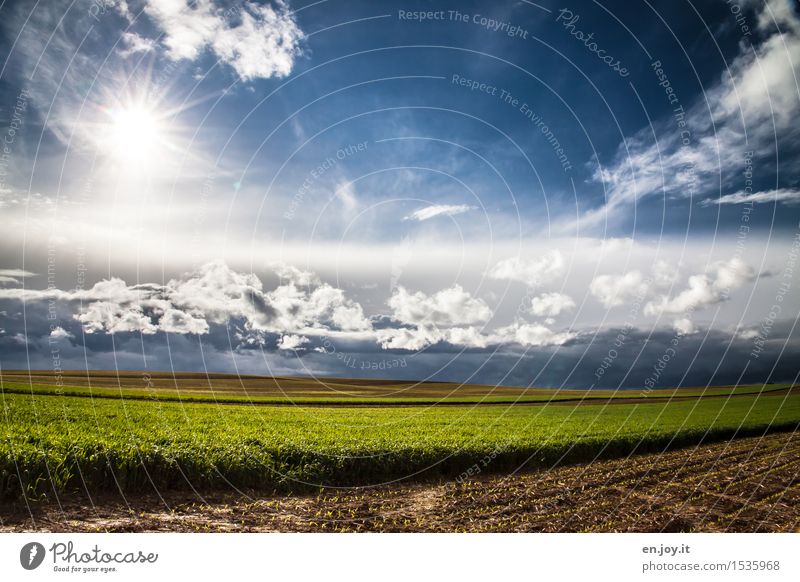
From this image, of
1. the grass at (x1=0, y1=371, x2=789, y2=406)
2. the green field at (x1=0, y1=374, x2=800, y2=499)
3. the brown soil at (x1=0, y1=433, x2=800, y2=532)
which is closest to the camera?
the brown soil at (x1=0, y1=433, x2=800, y2=532)

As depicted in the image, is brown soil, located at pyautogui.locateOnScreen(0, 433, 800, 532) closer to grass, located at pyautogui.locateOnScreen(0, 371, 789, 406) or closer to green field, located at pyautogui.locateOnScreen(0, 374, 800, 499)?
green field, located at pyautogui.locateOnScreen(0, 374, 800, 499)

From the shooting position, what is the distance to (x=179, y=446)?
13133mm

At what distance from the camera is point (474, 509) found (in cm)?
1157

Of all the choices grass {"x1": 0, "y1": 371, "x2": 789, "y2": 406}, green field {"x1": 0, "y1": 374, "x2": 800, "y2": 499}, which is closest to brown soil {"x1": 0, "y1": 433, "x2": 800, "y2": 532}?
green field {"x1": 0, "y1": 374, "x2": 800, "y2": 499}

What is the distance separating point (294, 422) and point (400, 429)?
5.04 meters

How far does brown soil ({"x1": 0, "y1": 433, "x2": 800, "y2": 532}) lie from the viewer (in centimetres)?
1025

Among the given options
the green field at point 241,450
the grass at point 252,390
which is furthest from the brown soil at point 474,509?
the grass at point 252,390

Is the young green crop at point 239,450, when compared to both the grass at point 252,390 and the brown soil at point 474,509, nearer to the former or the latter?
the brown soil at point 474,509

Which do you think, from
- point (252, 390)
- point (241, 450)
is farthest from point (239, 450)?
point (252, 390)

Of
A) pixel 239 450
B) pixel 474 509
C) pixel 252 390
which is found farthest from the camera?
pixel 252 390

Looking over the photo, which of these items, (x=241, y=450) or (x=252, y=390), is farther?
(x=252, y=390)

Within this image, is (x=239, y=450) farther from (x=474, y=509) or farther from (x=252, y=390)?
(x=252, y=390)
